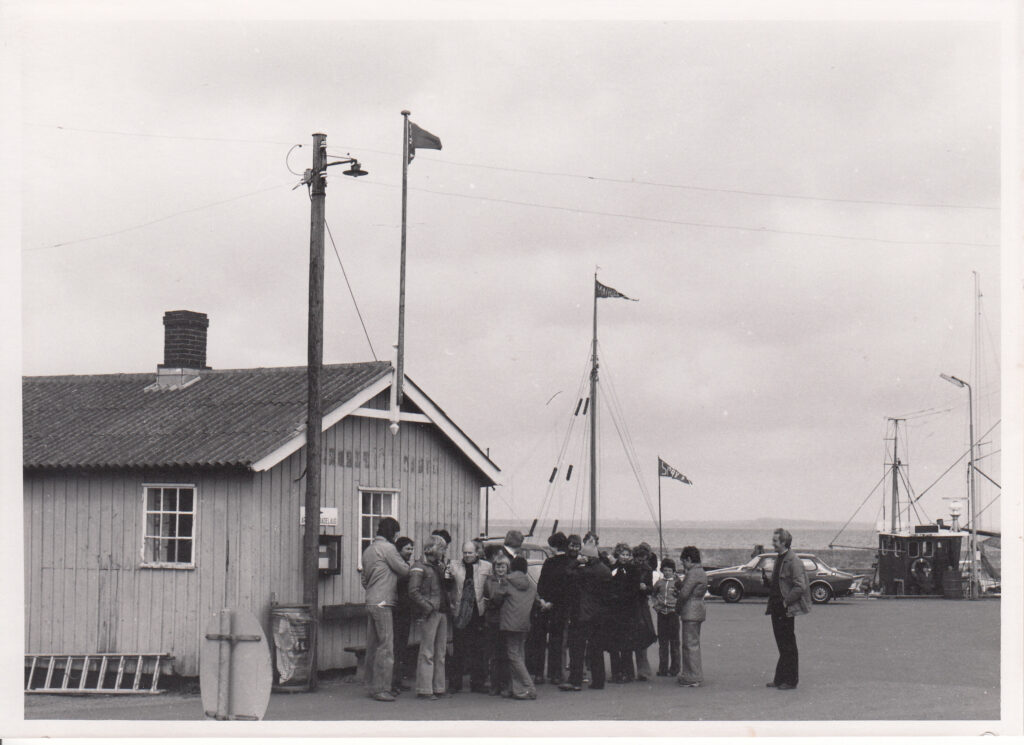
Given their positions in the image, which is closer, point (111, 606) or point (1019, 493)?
point (1019, 493)

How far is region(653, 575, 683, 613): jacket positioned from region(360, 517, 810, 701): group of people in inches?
0.7

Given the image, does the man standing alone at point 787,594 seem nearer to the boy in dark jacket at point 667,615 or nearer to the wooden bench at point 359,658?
the boy in dark jacket at point 667,615

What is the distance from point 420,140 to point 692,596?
7.95 m

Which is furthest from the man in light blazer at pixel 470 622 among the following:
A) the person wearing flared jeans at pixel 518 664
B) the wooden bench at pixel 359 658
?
the wooden bench at pixel 359 658

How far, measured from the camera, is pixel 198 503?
1600 cm

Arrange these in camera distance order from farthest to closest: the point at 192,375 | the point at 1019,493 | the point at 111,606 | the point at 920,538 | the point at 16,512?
the point at 920,538 → the point at 192,375 → the point at 111,606 → the point at 16,512 → the point at 1019,493

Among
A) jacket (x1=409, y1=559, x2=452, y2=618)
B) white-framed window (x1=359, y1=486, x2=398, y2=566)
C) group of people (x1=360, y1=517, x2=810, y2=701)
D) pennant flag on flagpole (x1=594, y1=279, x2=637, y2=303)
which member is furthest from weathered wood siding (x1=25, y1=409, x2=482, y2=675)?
pennant flag on flagpole (x1=594, y1=279, x2=637, y2=303)

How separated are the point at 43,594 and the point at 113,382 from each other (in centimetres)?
412

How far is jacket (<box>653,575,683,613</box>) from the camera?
16.3 meters

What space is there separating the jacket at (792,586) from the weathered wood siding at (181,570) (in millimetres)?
5649

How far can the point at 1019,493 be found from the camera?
10078 millimetres

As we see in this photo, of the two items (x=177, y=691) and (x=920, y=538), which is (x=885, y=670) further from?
(x=920, y=538)

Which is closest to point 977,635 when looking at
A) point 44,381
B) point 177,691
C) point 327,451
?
point 327,451

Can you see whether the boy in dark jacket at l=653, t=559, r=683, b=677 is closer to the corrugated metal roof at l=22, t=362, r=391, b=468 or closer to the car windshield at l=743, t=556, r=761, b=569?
the corrugated metal roof at l=22, t=362, r=391, b=468
